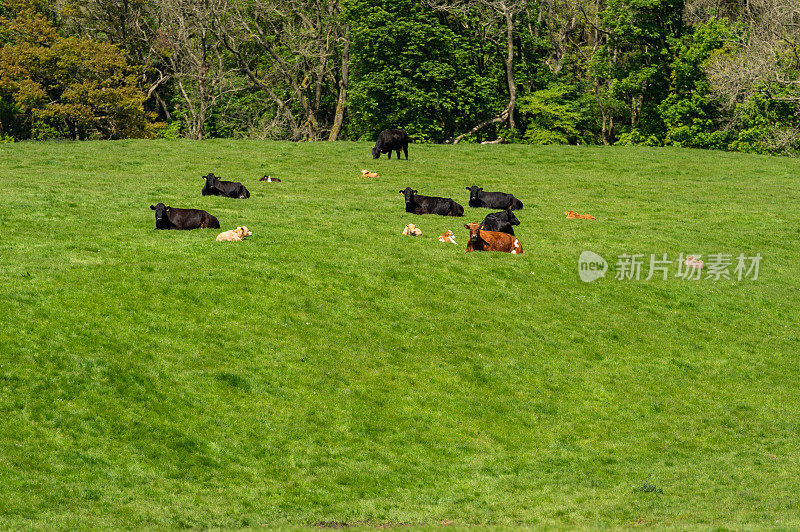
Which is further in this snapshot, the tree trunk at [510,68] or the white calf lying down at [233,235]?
the tree trunk at [510,68]

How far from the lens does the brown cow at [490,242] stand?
88.6 ft

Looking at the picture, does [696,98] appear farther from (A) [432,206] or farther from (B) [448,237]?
(B) [448,237]

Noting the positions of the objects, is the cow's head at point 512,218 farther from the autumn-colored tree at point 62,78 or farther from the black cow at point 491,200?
the autumn-colored tree at point 62,78

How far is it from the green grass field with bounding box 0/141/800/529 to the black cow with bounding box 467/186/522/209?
117 inches

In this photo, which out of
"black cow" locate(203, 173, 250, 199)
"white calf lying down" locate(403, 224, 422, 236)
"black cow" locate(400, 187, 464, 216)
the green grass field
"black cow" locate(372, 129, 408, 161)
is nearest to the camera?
the green grass field

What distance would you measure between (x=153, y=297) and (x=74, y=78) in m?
56.7

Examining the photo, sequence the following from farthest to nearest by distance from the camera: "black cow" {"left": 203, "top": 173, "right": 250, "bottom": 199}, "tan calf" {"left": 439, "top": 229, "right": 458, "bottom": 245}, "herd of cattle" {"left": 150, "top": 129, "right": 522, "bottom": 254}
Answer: "black cow" {"left": 203, "top": 173, "right": 250, "bottom": 199} < "tan calf" {"left": 439, "top": 229, "right": 458, "bottom": 245} < "herd of cattle" {"left": 150, "top": 129, "right": 522, "bottom": 254}

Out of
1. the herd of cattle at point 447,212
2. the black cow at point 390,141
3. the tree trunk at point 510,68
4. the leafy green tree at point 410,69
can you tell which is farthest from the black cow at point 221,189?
the tree trunk at point 510,68

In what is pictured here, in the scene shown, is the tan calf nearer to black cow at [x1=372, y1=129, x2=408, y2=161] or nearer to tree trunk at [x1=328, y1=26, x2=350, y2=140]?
black cow at [x1=372, y1=129, x2=408, y2=161]

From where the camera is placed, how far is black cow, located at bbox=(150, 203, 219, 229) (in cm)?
2655

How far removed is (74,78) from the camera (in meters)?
69.1

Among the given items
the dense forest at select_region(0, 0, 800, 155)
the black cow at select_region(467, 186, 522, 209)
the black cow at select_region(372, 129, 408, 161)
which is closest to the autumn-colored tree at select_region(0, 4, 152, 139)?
the dense forest at select_region(0, 0, 800, 155)

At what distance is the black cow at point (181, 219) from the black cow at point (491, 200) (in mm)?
12176

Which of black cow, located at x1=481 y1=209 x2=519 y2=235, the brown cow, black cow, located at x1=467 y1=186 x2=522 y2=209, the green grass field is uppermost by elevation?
black cow, located at x1=467 y1=186 x2=522 y2=209
